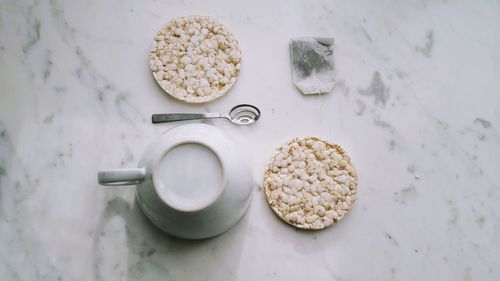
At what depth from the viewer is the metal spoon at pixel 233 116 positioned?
0.83 meters

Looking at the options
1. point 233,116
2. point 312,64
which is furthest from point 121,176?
point 312,64

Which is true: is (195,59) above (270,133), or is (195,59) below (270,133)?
above

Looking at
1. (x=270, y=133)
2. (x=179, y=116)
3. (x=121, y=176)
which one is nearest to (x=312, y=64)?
(x=270, y=133)

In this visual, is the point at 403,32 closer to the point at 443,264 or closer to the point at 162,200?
the point at 443,264

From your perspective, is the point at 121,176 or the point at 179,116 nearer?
the point at 121,176

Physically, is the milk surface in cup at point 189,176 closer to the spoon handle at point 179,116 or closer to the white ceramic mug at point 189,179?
the white ceramic mug at point 189,179

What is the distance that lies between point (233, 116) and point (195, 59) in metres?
0.12

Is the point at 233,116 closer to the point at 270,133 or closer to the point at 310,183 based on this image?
the point at 270,133

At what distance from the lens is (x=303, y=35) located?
90cm

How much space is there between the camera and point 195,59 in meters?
0.85

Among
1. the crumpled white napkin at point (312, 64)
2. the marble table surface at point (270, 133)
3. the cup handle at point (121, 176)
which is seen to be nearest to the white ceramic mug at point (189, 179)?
the cup handle at point (121, 176)

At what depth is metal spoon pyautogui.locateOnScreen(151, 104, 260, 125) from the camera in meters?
0.83

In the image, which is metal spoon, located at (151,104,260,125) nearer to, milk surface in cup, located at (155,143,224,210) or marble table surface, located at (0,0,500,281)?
marble table surface, located at (0,0,500,281)

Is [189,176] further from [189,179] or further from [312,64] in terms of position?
[312,64]
